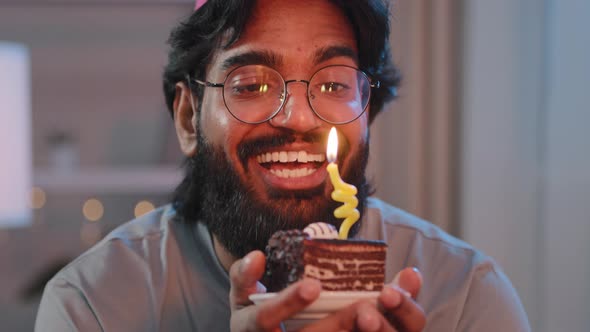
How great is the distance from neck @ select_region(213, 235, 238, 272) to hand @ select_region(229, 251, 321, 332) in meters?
0.62

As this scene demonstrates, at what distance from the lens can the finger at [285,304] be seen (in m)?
0.94

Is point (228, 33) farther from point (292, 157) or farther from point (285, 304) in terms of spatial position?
point (285, 304)

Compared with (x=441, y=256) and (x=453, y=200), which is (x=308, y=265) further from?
(x=453, y=200)

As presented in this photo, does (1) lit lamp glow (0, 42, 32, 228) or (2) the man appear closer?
(2) the man

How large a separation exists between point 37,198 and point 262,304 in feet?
9.06

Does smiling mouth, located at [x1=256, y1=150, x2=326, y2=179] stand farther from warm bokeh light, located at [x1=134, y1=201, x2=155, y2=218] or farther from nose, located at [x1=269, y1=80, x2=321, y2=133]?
warm bokeh light, located at [x1=134, y1=201, x2=155, y2=218]

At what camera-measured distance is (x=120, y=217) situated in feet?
12.0

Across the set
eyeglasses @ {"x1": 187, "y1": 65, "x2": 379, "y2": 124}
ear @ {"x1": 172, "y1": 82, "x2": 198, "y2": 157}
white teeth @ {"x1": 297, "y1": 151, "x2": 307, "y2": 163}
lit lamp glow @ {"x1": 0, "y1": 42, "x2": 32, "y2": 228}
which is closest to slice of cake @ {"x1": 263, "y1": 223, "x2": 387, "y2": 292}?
white teeth @ {"x1": 297, "y1": 151, "x2": 307, "y2": 163}

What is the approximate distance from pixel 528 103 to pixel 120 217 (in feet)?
6.98

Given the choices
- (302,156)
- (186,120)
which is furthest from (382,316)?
(186,120)

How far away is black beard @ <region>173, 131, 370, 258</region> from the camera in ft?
5.04

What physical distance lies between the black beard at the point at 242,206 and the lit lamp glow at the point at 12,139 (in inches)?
35.1

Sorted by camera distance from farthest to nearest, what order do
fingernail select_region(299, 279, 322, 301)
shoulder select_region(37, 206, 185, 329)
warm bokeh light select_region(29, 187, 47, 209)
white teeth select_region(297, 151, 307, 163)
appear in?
warm bokeh light select_region(29, 187, 47, 209)
shoulder select_region(37, 206, 185, 329)
white teeth select_region(297, 151, 307, 163)
fingernail select_region(299, 279, 322, 301)

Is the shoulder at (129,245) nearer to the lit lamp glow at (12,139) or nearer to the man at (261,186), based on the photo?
the man at (261,186)
